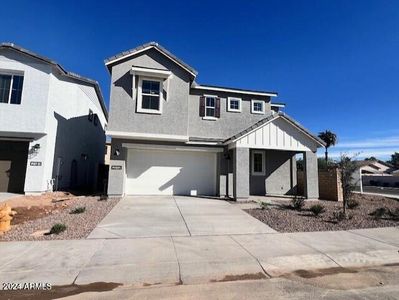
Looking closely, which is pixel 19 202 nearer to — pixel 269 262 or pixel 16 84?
pixel 16 84

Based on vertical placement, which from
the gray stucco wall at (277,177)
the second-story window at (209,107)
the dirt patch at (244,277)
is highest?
the second-story window at (209,107)

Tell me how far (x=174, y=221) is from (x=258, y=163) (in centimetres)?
941

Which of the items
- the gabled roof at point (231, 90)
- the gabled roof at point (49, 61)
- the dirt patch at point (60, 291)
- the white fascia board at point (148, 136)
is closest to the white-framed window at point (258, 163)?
the gabled roof at point (231, 90)

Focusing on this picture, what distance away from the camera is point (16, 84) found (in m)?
14.2

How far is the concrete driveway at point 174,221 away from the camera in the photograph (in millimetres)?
7551

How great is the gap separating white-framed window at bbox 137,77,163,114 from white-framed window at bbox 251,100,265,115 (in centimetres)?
618

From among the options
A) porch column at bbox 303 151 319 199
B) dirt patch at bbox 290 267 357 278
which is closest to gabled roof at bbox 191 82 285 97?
porch column at bbox 303 151 319 199

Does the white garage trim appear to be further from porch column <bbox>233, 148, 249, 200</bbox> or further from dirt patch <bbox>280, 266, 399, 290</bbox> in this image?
dirt patch <bbox>280, 266, 399, 290</bbox>

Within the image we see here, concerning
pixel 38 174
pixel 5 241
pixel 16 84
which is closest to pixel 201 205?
pixel 5 241

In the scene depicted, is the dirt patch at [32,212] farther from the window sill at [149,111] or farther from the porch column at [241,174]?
the porch column at [241,174]

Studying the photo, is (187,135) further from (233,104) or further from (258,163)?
(258,163)

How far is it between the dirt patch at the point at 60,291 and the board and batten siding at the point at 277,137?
33.6 feet

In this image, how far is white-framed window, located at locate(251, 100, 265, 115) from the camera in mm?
16844

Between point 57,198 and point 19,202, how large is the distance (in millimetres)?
1926
